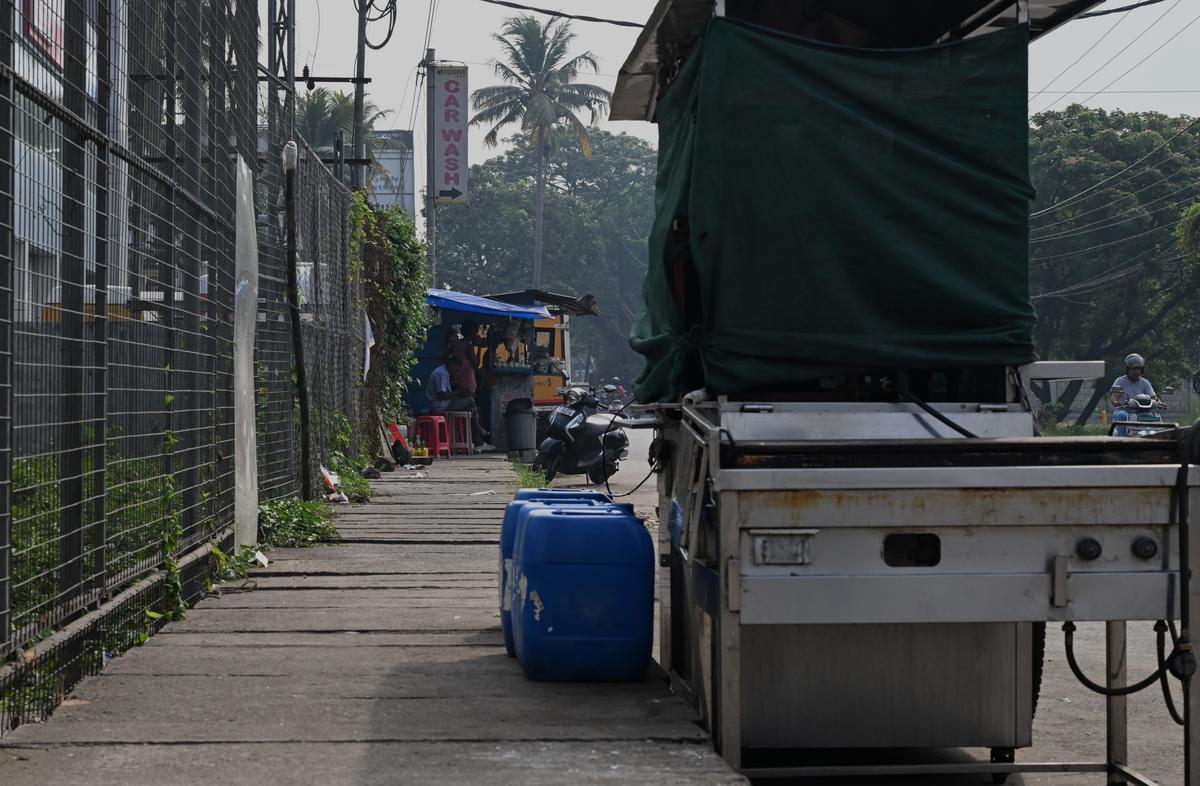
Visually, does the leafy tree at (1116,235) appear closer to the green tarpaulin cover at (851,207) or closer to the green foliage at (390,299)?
the green foliage at (390,299)

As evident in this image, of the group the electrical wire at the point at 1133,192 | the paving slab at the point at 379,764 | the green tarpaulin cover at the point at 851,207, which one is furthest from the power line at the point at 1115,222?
the paving slab at the point at 379,764

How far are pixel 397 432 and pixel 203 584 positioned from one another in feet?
42.1

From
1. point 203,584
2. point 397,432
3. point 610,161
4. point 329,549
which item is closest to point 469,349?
point 397,432

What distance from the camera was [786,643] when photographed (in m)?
4.83

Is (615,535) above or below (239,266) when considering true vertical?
below

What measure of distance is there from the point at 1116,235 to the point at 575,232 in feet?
111

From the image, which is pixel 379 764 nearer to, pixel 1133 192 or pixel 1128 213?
pixel 1128 213

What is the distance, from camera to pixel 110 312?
629 cm

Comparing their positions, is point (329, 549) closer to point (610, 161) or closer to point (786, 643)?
point (786, 643)

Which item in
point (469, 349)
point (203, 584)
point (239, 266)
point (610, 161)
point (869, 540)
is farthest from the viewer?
point (610, 161)

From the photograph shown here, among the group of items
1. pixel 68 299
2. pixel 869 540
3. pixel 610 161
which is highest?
pixel 610 161

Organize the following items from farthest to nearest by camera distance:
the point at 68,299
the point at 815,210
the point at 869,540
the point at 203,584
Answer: the point at 203,584 → the point at 68,299 → the point at 815,210 → the point at 869,540

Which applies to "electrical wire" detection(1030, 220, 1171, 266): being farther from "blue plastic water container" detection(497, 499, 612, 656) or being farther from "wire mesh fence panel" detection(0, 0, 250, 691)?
"blue plastic water container" detection(497, 499, 612, 656)

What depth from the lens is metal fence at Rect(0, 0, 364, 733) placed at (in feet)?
16.4
